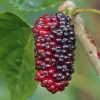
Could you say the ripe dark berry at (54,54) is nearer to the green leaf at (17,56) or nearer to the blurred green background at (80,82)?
the green leaf at (17,56)

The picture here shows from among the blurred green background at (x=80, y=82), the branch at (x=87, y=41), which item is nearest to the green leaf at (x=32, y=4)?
the branch at (x=87, y=41)

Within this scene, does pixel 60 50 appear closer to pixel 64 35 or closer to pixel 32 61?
pixel 64 35

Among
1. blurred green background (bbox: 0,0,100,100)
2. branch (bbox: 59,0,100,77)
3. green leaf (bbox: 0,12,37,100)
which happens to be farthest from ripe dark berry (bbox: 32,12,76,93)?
blurred green background (bbox: 0,0,100,100)

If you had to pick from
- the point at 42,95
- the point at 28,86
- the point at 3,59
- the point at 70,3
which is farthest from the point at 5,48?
the point at 42,95

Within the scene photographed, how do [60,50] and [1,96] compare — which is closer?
[60,50]

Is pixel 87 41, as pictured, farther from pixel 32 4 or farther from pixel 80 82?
pixel 80 82
